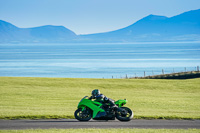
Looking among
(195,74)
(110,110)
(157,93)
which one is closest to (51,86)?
(157,93)

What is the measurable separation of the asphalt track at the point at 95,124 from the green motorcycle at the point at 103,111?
24 centimetres

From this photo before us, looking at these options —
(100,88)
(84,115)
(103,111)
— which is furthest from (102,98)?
(100,88)

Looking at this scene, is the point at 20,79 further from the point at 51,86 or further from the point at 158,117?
the point at 158,117

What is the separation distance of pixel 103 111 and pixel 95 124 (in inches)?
29.0

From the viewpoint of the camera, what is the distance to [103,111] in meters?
15.4

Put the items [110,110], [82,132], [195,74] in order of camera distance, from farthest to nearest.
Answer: [195,74] → [110,110] → [82,132]

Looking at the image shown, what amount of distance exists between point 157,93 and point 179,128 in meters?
21.1

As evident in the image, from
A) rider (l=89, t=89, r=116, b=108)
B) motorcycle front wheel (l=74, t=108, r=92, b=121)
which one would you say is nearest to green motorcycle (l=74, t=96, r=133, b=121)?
motorcycle front wheel (l=74, t=108, r=92, b=121)

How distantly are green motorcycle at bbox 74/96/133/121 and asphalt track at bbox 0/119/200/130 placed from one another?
24cm

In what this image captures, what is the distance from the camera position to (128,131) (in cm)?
1320

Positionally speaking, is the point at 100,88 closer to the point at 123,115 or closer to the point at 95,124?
the point at 123,115

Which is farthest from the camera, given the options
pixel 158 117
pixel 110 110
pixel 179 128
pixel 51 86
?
pixel 51 86

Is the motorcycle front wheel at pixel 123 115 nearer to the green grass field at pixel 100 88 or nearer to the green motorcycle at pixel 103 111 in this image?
the green motorcycle at pixel 103 111

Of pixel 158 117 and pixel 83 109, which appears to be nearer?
pixel 83 109
